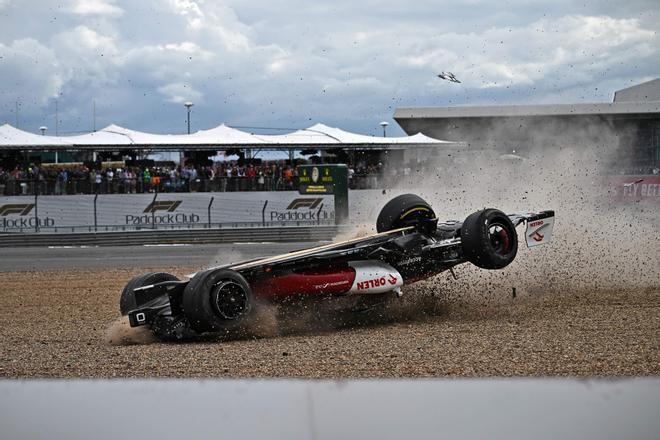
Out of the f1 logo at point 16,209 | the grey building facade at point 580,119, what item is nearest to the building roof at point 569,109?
the grey building facade at point 580,119

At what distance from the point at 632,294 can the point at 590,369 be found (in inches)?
213

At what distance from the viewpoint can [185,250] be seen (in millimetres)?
24016

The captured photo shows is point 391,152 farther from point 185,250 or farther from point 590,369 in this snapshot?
point 590,369

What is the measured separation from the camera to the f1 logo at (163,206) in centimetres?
2692

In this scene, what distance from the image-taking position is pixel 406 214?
1081cm

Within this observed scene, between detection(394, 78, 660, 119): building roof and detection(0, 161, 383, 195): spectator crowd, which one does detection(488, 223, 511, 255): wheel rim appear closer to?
detection(0, 161, 383, 195): spectator crowd

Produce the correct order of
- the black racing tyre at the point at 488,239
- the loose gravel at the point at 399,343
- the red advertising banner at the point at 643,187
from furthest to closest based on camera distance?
1. the red advertising banner at the point at 643,187
2. the black racing tyre at the point at 488,239
3. the loose gravel at the point at 399,343

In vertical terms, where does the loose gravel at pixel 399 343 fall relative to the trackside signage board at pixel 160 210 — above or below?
below

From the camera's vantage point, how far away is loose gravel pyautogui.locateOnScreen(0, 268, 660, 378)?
7273 millimetres

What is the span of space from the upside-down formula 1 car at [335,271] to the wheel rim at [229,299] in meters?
0.01

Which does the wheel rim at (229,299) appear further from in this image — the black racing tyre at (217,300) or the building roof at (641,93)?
the building roof at (641,93)

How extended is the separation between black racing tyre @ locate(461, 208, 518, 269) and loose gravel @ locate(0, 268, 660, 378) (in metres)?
0.71

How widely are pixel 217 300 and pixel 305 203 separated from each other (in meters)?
18.2

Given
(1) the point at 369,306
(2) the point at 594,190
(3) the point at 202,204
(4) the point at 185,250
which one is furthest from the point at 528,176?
(3) the point at 202,204
